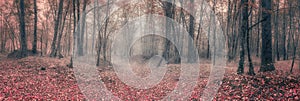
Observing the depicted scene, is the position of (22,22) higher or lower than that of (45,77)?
higher

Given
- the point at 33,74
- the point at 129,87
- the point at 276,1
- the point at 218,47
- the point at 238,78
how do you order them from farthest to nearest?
the point at 218,47 → the point at 276,1 → the point at 33,74 → the point at 129,87 → the point at 238,78

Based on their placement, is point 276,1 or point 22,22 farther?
point 276,1

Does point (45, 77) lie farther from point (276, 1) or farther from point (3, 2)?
point (276, 1)

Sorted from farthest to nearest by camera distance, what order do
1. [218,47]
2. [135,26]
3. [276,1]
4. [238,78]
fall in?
[135,26] → [218,47] → [276,1] → [238,78]

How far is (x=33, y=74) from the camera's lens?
1586cm

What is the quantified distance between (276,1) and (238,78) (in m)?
23.0

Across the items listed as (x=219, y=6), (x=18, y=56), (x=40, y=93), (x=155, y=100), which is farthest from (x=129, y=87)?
(x=219, y=6)

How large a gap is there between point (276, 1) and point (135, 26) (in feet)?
106

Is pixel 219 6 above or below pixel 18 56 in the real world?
above

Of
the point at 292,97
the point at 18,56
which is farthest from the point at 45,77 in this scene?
the point at 292,97

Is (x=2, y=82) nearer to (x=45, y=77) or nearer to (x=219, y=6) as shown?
(x=45, y=77)

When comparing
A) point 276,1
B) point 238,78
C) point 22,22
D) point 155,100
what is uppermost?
point 276,1

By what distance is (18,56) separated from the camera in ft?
75.9

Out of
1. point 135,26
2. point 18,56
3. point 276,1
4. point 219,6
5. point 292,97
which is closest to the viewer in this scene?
point 292,97
